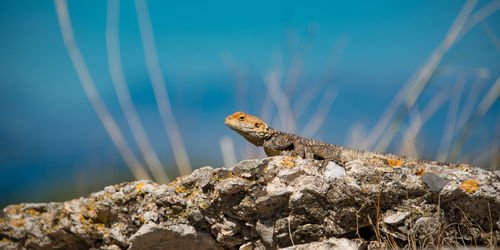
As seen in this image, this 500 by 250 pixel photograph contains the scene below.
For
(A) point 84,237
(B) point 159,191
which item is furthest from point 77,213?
(B) point 159,191

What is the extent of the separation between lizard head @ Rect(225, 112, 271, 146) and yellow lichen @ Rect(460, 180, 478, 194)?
2.81 metres

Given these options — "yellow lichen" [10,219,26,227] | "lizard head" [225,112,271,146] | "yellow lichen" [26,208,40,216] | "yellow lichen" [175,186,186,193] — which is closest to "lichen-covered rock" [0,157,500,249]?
"yellow lichen" [175,186,186,193]

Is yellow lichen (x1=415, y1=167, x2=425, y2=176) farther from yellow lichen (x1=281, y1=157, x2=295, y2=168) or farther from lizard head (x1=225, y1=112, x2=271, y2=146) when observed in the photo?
lizard head (x1=225, y1=112, x2=271, y2=146)

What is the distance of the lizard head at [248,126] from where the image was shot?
5.41 metres

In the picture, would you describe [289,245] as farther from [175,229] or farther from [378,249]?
[175,229]

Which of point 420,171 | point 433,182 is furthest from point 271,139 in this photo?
point 433,182

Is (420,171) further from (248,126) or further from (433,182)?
(248,126)

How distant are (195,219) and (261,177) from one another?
0.87 meters

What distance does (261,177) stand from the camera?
12.0 ft

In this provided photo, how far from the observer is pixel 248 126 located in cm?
543

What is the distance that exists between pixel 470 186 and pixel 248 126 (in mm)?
3068

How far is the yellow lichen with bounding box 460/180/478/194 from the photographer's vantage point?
325cm

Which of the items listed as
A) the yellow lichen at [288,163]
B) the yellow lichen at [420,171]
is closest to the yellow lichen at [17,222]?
the yellow lichen at [288,163]

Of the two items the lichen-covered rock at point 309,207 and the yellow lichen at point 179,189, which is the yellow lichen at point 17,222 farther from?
the yellow lichen at point 179,189
